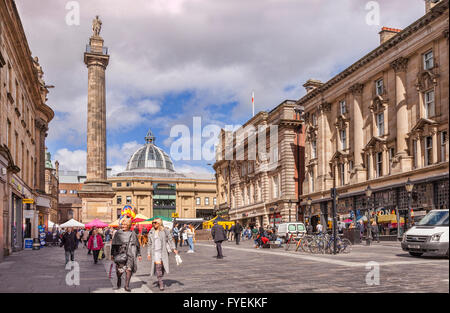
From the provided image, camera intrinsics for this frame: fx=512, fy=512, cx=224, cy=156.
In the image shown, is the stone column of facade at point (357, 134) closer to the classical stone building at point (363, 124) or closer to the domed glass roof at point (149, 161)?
the classical stone building at point (363, 124)

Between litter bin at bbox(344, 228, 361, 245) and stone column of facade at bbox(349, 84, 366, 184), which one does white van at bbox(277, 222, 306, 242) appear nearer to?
stone column of facade at bbox(349, 84, 366, 184)

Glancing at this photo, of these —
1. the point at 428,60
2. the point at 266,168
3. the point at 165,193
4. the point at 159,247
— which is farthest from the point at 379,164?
the point at 165,193

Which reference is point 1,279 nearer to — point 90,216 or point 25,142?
point 25,142

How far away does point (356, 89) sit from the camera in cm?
4541

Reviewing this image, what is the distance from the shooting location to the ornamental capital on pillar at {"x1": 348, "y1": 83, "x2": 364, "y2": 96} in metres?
45.0

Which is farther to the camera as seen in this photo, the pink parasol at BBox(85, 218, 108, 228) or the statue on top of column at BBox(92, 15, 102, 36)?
the statue on top of column at BBox(92, 15, 102, 36)

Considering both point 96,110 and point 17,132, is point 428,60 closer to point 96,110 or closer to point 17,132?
point 17,132

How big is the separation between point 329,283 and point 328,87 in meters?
43.7

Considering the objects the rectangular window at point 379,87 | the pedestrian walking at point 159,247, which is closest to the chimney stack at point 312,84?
the rectangular window at point 379,87

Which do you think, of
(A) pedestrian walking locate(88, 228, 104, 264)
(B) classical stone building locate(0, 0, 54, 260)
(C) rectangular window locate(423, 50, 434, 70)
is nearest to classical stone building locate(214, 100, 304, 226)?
(B) classical stone building locate(0, 0, 54, 260)

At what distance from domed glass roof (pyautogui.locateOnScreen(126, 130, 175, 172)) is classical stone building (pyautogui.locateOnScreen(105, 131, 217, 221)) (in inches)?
161

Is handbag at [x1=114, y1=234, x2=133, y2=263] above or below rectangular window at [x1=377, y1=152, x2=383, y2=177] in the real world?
below

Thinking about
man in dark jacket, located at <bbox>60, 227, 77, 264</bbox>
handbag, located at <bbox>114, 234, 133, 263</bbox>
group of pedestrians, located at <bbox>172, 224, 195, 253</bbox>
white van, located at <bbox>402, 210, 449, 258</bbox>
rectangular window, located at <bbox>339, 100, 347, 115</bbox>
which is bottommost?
group of pedestrians, located at <bbox>172, 224, 195, 253</bbox>
